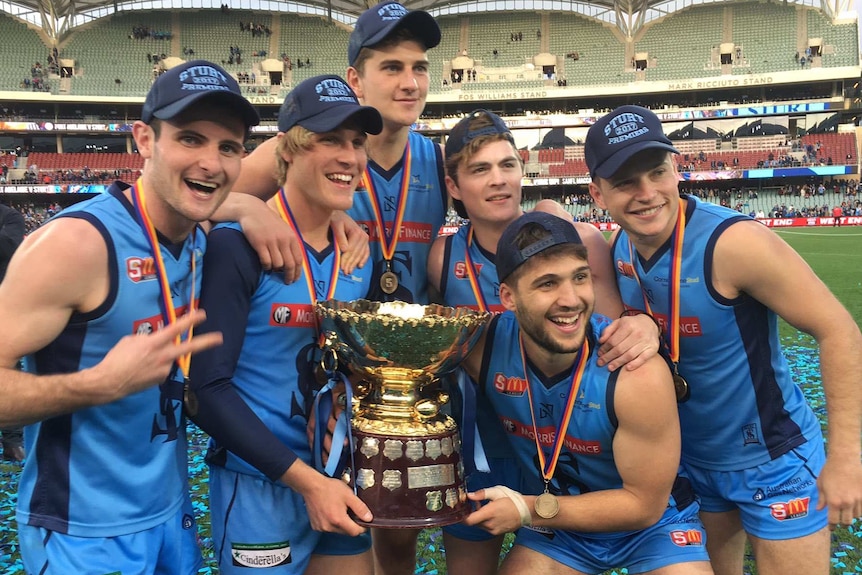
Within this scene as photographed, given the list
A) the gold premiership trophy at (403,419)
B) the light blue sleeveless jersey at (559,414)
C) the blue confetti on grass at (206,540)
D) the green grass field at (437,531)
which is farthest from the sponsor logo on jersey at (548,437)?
the blue confetti on grass at (206,540)

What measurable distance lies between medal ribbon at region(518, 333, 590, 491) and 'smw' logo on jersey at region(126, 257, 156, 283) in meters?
1.64

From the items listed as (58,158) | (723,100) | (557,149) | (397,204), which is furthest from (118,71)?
(397,204)

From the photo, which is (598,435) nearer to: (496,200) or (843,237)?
(496,200)

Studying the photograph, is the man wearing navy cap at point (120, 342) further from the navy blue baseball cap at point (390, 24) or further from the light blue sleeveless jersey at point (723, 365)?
the light blue sleeveless jersey at point (723, 365)

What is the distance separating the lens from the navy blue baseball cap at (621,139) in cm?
313

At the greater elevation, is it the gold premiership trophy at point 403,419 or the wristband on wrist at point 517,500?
the gold premiership trophy at point 403,419

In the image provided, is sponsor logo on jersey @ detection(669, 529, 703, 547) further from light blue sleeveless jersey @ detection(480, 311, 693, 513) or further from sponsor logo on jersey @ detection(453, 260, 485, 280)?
sponsor logo on jersey @ detection(453, 260, 485, 280)

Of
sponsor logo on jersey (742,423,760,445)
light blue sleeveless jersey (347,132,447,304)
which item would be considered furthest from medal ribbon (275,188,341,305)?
sponsor logo on jersey (742,423,760,445)

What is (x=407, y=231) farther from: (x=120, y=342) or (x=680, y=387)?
(x=120, y=342)

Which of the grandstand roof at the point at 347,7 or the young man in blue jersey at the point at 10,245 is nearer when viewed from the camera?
the young man in blue jersey at the point at 10,245

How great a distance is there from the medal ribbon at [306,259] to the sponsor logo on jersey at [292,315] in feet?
0.17

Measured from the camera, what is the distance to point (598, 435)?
298 cm

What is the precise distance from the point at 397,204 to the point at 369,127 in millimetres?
932

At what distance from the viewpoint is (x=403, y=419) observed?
266cm
